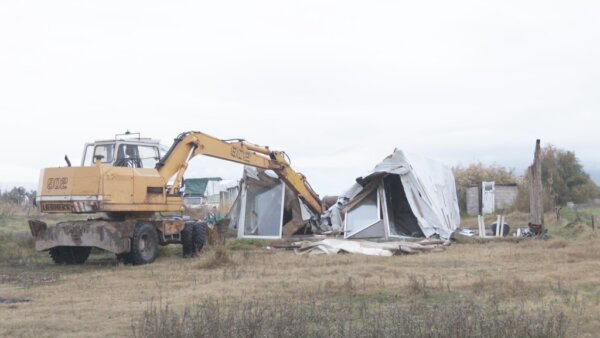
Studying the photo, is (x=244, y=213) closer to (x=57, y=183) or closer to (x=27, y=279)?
(x=57, y=183)

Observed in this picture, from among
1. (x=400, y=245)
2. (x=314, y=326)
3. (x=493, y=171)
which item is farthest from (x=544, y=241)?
(x=493, y=171)

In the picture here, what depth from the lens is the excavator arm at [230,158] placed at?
17.5m

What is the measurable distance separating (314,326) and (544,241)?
1227cm

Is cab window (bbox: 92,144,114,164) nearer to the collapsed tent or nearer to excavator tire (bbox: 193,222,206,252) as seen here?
excavator tire (bbox: 193,222,206,252)

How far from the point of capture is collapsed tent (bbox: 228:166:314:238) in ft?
79.9

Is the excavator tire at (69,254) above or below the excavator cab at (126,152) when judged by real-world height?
below

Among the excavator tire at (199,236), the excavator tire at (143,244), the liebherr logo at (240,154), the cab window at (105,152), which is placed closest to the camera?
the excavator tire at (143,244)

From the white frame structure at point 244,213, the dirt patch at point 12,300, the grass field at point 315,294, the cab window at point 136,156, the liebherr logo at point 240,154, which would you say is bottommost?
the dirt patch at point 12,300

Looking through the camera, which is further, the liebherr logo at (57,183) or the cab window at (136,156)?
the cab window at (136,156)

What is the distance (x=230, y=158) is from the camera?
2041 cm

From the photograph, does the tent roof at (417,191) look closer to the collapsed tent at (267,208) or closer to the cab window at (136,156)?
the collapsed tent at (267,208)

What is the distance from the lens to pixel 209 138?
19.2m

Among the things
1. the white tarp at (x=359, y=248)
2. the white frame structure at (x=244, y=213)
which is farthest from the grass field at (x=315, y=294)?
the white frame structure at (x=244, y=213)

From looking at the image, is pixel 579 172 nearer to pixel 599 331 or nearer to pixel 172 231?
pixel 172 231
